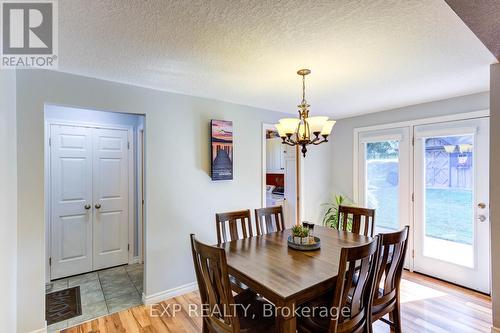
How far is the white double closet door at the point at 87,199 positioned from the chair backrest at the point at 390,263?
330 centimetres

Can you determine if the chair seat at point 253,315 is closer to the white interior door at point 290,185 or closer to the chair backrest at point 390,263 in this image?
the chair backrest at point 390,263

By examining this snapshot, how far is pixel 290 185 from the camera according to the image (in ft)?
13.8

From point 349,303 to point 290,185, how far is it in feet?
8.71

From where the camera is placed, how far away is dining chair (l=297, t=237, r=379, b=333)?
4.37ft

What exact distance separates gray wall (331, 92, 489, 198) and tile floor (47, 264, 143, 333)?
340 cm

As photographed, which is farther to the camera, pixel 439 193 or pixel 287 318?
pixel 439 193

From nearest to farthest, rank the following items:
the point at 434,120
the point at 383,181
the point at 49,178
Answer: the point at 49,178, the point at 434,120, the point at 383,181

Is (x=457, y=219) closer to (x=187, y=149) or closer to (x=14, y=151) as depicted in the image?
(x=187, y=149)

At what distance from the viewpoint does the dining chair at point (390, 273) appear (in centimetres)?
162

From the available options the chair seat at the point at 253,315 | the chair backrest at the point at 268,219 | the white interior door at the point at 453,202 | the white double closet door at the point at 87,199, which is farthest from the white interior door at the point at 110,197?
the white interior door at the point at 453,202

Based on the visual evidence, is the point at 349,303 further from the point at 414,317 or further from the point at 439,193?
the point at 439,193

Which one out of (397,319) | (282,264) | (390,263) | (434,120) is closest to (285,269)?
(282,264)

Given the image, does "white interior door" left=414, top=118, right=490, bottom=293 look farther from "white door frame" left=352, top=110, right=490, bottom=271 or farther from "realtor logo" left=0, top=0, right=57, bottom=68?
"realtor logo" left=0, top=0, right=57, bottom=68

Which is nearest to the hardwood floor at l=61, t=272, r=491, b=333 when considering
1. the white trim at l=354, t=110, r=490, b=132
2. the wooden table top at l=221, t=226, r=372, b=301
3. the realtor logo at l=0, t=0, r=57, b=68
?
the wooden table top at l=221, t=226, r=372, b=301
